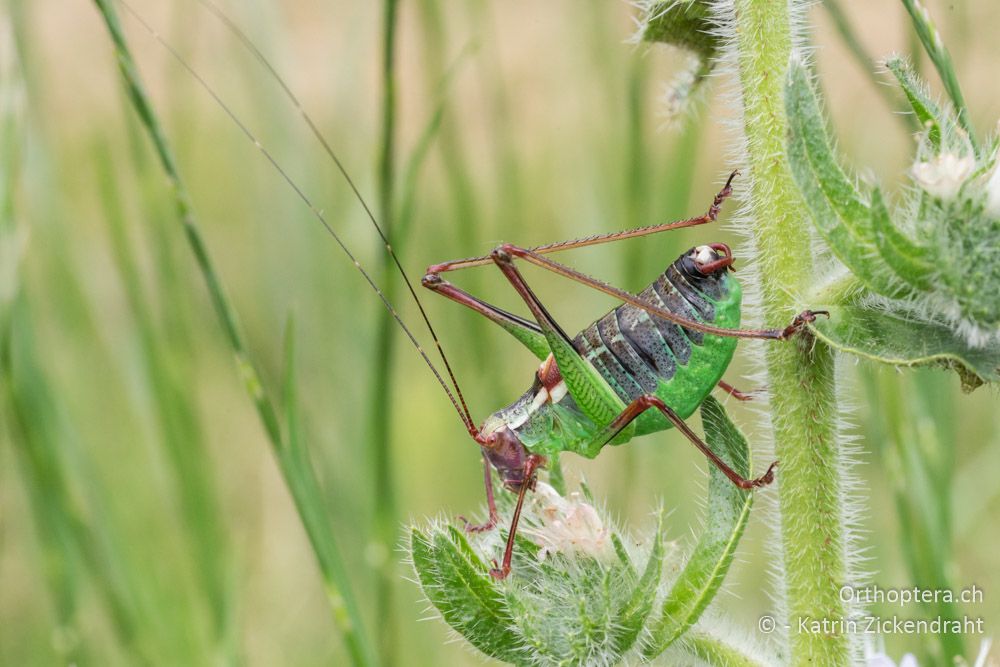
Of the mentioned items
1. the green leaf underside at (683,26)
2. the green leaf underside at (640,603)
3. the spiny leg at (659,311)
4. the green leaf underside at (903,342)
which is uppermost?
the green leaf underside at (683,26)

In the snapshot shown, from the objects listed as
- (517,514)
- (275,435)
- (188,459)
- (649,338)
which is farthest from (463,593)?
(188,459)

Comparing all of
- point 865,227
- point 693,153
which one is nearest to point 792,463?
point 865,227

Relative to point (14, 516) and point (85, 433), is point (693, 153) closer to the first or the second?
point (85, 433)

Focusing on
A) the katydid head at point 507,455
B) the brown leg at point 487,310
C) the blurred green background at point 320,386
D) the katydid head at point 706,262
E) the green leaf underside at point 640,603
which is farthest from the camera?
the blurred green background at point 320,386

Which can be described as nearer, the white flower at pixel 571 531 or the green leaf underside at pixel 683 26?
the white flower at pixel 571 531

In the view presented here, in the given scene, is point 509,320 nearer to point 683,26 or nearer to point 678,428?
point 678,428

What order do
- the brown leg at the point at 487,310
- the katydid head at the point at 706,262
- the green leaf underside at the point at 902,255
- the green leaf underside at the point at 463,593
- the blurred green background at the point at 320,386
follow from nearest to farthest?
the green leaf underside at the point at 902,255 → the green leaf underside at the point at 463,593 → the katydid head at the point at 706,262 → the brown leg at the point at 487,310 → the blurred green background at the point at 320,386

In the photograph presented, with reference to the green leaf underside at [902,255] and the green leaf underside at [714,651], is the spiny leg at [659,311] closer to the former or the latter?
the green leaf underside at [902,255]

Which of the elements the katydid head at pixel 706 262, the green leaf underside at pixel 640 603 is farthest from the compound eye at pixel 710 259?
the green leaf underside at pixel 640 603
